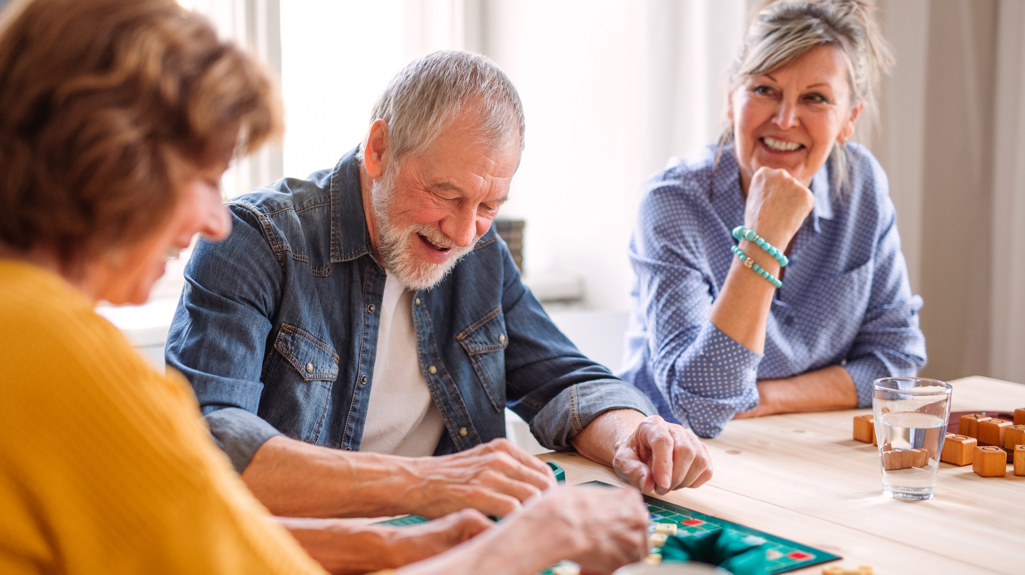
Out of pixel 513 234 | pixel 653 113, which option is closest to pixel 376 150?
pixel 513 234

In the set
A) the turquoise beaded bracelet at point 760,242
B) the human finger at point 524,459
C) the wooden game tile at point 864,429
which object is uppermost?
the turquoise beaded bracelet at point 760,242

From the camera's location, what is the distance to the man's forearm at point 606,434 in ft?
4.43

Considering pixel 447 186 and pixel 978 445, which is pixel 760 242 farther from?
pixel 447 186

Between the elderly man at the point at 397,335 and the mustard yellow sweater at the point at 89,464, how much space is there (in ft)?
1.50

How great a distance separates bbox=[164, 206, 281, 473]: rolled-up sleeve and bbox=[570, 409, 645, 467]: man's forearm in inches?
19.5

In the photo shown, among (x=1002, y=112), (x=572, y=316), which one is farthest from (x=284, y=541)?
(x=1002, y=112)

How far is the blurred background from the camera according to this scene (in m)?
2.83

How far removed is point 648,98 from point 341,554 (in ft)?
7.56

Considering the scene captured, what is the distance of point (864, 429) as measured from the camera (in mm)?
1487

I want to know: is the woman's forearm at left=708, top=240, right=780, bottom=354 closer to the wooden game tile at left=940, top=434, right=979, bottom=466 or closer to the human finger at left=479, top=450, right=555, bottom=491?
the wooden game tile at left=940, top=434, right=979, bottom=466

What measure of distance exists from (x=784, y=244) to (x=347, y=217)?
2.83 feet

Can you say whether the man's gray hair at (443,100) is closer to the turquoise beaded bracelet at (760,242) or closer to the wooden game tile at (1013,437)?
the turquoise beaded bracelet at (760,242)

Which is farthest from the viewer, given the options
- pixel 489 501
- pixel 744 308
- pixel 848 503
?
pixel 744 308

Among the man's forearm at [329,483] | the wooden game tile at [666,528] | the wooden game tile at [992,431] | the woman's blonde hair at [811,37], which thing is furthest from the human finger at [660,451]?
the woman's blonde hair at [811,37]
